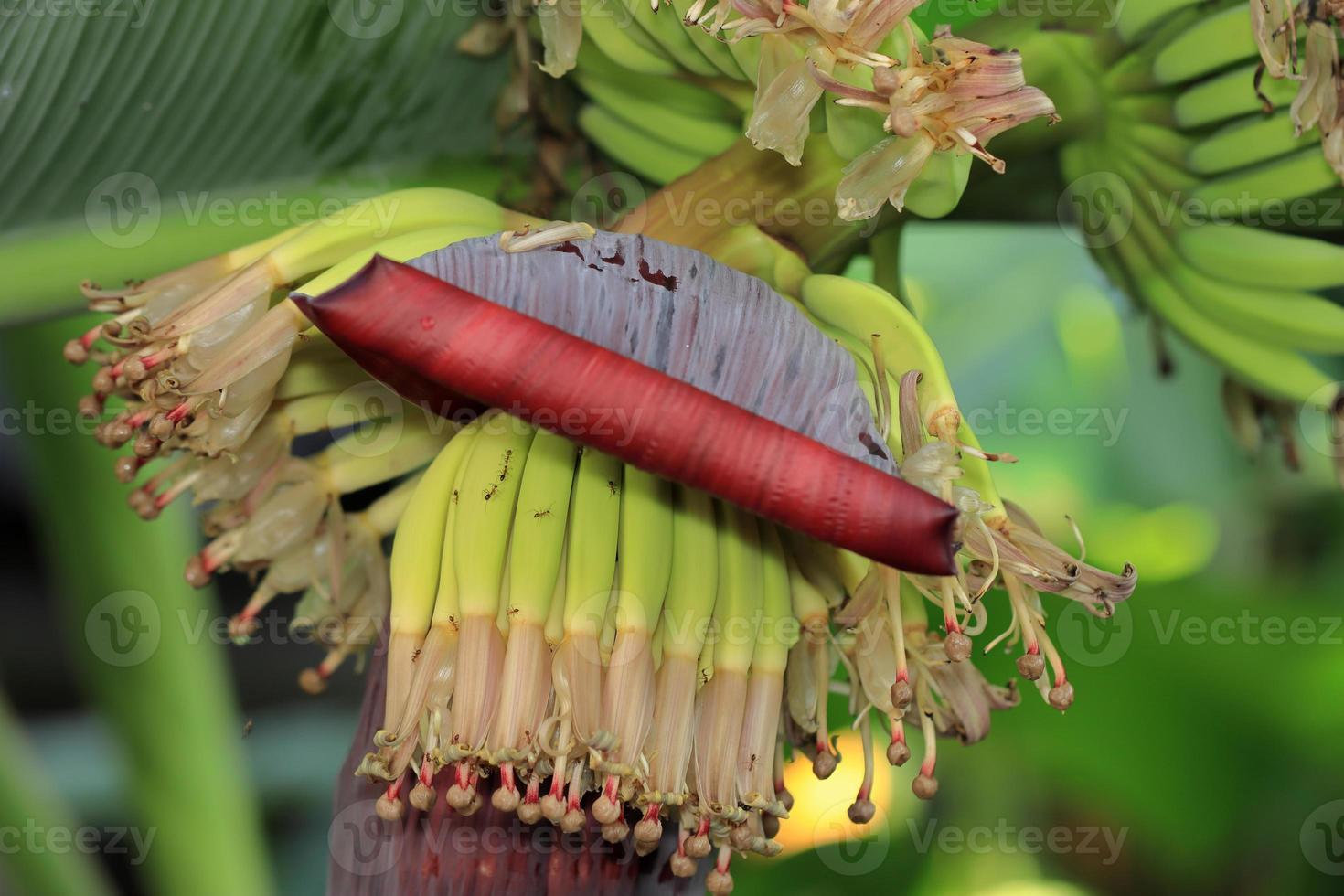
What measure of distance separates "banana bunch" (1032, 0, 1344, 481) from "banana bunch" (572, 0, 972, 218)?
0.52 feet

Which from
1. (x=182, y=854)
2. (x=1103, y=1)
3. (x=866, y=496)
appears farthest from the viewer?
(x=182, y=854)

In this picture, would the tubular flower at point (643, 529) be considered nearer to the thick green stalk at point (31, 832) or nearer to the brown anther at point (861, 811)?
the brown anther at point (861, 811)

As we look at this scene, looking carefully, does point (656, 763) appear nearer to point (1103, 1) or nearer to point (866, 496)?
point (866, 496)

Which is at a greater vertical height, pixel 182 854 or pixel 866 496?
pixel 866 496

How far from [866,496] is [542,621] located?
7.0 inches

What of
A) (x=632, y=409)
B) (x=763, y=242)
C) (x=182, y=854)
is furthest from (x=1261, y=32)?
(x=182, y=854)

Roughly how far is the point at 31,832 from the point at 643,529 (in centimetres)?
53

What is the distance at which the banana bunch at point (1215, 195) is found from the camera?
1.86 feet

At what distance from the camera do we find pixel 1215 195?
1.98ft

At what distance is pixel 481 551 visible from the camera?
0.50 meters

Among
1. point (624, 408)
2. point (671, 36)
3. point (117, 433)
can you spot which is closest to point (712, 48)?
point (671, 36)

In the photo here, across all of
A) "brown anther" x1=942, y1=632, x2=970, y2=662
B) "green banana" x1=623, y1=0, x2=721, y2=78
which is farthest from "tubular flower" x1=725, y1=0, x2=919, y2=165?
"brown anther" x1=942, y1=632, x2=970, y2=662

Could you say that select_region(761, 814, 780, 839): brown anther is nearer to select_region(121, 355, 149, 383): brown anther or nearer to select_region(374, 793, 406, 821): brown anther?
select_region(374, 793, 406, 821): brown anther

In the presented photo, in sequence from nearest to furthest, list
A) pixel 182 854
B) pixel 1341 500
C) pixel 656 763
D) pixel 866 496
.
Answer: pixel 866 496 < pixel 656 763 < pixel 182 854 < pixel 1341 500
